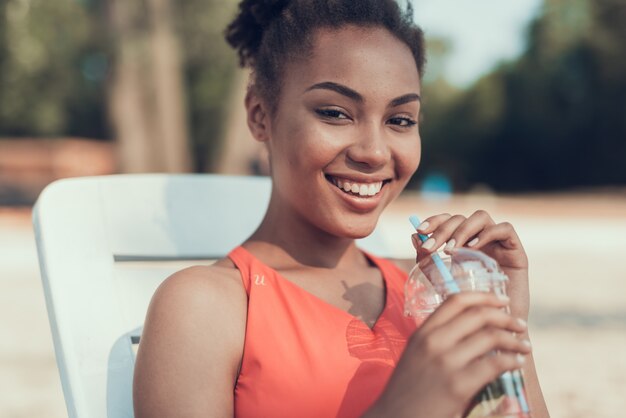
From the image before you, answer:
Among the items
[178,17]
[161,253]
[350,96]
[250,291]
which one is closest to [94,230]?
[161,253]

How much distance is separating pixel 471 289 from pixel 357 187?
1.28 feet

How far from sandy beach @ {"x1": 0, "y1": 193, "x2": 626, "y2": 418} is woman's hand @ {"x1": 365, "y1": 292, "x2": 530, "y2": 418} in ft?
10.6

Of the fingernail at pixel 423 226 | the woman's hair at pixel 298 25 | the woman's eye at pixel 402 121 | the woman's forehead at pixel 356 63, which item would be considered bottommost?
the fingernail at pixel 423 226

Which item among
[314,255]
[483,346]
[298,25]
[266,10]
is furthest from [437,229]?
[266,10]

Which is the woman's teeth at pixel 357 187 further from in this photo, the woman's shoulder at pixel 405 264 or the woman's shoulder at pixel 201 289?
the woman's shoulder at pixel 405 264

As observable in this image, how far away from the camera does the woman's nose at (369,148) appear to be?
185 centimetres

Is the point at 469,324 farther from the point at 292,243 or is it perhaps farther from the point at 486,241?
the point at 292,243

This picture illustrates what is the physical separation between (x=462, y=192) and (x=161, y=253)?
1125 inches

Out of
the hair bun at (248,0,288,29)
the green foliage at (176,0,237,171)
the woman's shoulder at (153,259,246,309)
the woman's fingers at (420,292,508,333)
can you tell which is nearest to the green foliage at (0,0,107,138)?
the green foliage at (176,0,237,171)

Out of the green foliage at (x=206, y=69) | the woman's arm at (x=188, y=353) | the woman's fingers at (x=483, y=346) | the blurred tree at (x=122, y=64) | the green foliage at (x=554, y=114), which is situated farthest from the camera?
the green foliage at (x=554, y=114)

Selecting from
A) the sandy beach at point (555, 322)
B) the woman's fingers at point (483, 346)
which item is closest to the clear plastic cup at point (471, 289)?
the woman's fingers at point (483, 346)

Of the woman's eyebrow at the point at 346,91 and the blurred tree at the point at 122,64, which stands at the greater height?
the blurred tree at the point at 122,64

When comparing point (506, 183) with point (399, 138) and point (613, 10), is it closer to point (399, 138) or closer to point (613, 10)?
point (613, 10)

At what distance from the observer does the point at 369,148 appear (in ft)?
6.08
